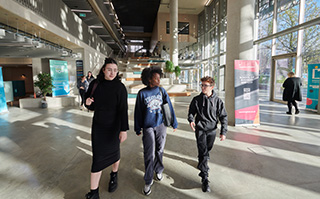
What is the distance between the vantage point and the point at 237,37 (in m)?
5.00

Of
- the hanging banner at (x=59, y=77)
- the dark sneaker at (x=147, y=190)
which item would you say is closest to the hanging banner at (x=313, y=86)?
the dark sneaker at (x=147, y=190)

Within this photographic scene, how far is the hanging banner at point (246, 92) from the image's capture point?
16.3 ft

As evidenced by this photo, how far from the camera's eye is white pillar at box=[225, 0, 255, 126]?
16.1 feet

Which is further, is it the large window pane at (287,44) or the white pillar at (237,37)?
the large window pane at (287,44)

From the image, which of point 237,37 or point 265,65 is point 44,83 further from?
point 265,65

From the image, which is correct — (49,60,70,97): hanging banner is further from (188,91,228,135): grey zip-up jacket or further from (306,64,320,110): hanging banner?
(306,64,320,110): hanging banner

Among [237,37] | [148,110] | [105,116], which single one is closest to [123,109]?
[105,116]

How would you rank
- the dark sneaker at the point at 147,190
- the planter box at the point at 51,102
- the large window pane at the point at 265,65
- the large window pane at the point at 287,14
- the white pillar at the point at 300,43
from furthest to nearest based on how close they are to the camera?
the large window pane at the point at 265,65 < the planter box at the point at 51,102 < the large window pane at the point at 287,14 < the white pillar at the point at 300,43 < the dark sneaker at the point at 147,190

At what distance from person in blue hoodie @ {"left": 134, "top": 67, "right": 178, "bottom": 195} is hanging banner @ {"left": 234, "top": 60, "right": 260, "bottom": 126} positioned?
3398mm

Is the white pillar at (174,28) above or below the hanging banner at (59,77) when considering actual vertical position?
above

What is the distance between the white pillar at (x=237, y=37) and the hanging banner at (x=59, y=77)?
9137 millimetres

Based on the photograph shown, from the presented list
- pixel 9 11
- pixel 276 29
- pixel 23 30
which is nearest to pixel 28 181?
pixel 9 11

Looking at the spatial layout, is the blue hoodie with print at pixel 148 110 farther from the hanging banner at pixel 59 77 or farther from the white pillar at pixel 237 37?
the hanging banner at pixel 59 77

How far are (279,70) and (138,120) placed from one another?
10106 millimetres
